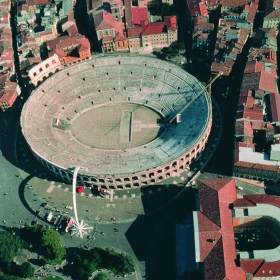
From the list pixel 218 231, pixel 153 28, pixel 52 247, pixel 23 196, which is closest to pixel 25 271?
pixel 52 247

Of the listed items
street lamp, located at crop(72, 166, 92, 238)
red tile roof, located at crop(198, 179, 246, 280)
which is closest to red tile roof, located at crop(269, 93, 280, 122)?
red tile roof, located at crop(198, 179, 246, 280)

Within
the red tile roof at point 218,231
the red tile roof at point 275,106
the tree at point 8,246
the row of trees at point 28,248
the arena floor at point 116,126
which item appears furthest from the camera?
the arena floor at point 116,126

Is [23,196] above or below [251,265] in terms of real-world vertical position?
above

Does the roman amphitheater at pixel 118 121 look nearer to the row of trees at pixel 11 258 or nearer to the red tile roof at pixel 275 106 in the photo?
the red tile roof at pixel 275 106

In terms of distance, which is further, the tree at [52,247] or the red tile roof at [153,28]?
the red tile roof at [153,28]

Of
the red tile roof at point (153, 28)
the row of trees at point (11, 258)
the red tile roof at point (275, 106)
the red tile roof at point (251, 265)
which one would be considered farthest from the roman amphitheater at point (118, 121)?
the red tile roof at point (251, 265)

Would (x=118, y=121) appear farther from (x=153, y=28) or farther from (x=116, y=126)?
(x=153, y=28)
